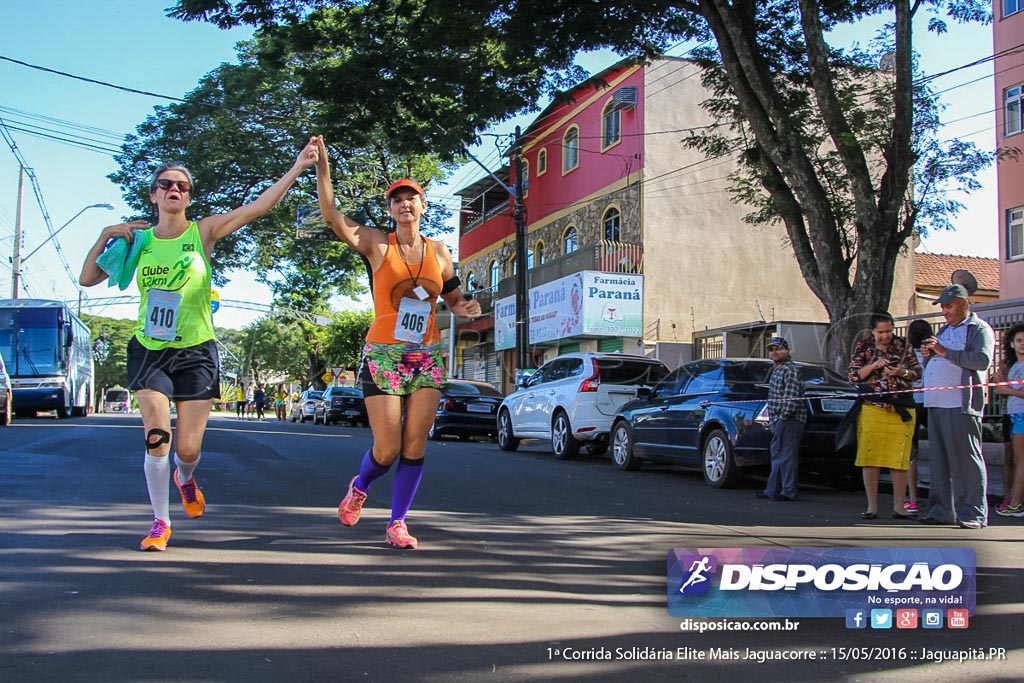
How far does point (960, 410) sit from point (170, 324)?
5.75m

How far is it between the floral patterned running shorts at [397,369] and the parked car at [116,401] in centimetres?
8113

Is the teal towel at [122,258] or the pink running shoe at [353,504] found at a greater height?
the teal towel at [122,258]

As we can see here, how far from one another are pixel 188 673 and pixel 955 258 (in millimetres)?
31913

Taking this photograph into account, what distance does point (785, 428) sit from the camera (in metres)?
9.41

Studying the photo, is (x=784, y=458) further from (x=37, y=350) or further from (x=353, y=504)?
(x=37, y=350)

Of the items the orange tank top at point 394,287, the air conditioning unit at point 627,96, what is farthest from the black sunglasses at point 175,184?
the air conditioning unit at point 627,96

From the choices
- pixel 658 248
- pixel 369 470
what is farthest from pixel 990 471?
pixel 658 248

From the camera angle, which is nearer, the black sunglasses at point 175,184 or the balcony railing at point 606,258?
the black sunglasses at point 175,184

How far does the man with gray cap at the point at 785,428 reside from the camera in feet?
30.5

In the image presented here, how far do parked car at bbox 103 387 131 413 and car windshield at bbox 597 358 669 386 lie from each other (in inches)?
2916

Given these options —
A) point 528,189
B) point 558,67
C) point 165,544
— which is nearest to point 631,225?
point 528,189

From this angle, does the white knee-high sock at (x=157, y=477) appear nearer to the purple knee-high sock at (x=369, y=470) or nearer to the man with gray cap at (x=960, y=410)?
the purple knee-high sock at (x=369, y=470)

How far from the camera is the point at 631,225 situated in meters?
25.5

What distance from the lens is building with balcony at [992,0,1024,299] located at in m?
21.2
